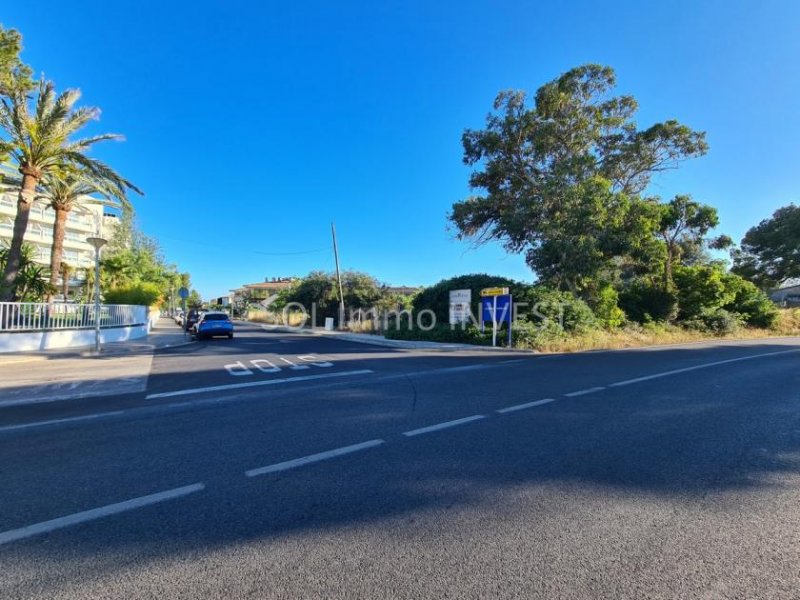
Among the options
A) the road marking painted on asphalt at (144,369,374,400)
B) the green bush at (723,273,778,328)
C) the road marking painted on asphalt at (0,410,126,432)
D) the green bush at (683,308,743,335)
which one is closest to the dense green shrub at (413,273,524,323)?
the road marking painted on asphalt at (144,369,374,400)

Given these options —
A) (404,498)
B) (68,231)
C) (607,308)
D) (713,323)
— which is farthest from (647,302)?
(68,231)

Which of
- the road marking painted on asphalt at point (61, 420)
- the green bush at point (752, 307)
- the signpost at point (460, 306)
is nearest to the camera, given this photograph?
the road marking painted on asphalt at point (61, 420)

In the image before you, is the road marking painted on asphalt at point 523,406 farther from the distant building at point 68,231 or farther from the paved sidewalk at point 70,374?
the distant building at point 68,231

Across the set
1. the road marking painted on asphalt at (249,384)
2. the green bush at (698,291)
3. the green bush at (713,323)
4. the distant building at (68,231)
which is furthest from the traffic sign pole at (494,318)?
the distant building at (68,231)

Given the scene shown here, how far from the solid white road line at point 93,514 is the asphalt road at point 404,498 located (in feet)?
0.05

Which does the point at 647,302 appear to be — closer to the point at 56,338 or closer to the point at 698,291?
the point at 698,291

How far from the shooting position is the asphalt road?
240 cm

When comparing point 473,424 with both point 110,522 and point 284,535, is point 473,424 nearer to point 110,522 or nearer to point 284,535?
point 284,535

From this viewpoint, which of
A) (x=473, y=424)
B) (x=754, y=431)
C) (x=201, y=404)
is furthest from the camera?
(x=201, y=404)

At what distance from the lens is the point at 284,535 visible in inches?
111

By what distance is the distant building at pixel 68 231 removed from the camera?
4250 cm

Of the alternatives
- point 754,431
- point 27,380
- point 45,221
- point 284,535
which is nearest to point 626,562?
point 284,535

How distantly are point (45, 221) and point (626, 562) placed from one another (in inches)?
2559

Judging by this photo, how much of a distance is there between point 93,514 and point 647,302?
97.0 ft
